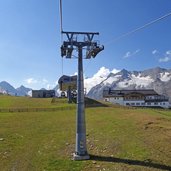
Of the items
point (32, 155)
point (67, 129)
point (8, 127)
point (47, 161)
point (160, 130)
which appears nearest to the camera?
point (47, 161)

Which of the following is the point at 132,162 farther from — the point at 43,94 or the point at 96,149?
the point at 43,94

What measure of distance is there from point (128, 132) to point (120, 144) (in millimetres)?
7281

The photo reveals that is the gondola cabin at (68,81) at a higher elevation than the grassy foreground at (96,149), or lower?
higher

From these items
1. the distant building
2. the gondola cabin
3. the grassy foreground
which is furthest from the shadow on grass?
the distant building

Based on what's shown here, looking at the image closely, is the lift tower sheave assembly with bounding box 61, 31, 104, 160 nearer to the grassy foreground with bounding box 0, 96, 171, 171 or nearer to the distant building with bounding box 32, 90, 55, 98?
the grassy foreground with bounding box 0, 96, 171, 171

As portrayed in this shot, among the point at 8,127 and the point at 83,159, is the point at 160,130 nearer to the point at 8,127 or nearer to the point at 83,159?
the point at 83,159

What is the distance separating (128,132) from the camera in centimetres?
A: 4278

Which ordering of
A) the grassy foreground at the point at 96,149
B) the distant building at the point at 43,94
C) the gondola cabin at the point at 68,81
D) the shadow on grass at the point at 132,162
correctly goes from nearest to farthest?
the shadow on grass at the point at 132,162, the grassy foreground at the point at 96,149, the gondola cabin at the point at 68,81, the distant building at the point at 43,94

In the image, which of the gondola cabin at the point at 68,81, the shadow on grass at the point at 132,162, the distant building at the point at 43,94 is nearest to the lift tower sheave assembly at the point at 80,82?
the shadow on grass at the point at 132,162

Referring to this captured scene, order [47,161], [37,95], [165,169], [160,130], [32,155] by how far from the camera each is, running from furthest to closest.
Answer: [37,95]
[160,130]
[32,155]
[47,161]
[165,169]

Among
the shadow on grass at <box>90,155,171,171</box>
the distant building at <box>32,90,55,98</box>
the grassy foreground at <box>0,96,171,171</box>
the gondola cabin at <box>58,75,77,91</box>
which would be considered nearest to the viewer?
the shadow on grass at <box>90,155,171,171</box>

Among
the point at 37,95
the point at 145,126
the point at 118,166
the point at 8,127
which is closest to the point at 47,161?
the point at 118,166

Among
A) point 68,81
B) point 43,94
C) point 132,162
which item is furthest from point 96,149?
point 43,94

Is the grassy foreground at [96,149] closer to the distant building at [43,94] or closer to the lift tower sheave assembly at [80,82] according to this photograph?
the lift tower sheave assembly at [80,82]
